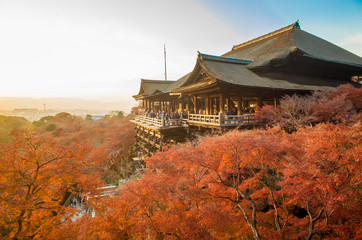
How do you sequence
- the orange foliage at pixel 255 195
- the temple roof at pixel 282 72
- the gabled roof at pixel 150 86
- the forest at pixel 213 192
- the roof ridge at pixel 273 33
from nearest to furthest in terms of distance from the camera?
the orange foliage at pixel 255 195
the forest at pixel 213 192
the temple roof at pixel 282 72
the roof ridge at pixel 273 33
the gabled roof at pixel 150 86

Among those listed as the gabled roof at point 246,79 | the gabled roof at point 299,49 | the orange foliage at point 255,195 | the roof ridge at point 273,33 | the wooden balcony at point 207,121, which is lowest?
the orange foliage at point 255,195

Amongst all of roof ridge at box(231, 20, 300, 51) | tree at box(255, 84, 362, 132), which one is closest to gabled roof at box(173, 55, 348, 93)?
tree at box(255, 84, 362, 132)

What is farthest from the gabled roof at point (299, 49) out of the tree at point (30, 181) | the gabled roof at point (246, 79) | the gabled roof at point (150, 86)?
the tree at point (30, 181)

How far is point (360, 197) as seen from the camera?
5.67 meters

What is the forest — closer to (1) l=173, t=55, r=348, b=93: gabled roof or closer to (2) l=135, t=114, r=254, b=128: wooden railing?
(2) l=135, t=114, r=254, b=128: wooden railing

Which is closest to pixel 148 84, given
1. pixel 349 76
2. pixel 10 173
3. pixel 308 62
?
pixel 308 62

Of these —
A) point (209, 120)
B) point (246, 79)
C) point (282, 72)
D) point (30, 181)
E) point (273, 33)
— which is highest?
point (273, 33)

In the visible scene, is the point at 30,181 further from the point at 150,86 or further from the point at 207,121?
the point at 150,86

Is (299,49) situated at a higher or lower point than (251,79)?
higher

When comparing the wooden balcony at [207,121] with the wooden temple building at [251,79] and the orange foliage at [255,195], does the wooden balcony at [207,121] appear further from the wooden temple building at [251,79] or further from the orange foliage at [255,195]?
the orange foliage at [255,195]

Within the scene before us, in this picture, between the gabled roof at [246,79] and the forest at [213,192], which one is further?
the gabled roof at [246,79]

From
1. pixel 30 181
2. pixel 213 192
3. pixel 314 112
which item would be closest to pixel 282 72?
A: pixel 314 112

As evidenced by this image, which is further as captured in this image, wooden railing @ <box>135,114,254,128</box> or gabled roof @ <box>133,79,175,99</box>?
gabled roof @ <box>133,79,175,99</box>

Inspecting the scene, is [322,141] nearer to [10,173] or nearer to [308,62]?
[10,173]
